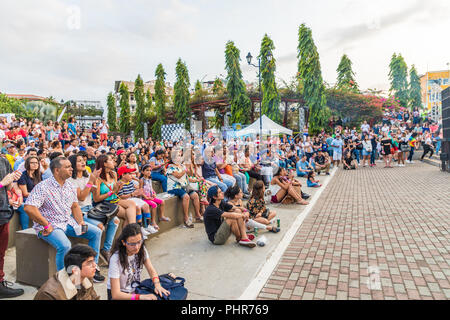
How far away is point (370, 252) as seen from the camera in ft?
18.1

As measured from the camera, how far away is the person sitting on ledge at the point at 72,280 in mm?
2707

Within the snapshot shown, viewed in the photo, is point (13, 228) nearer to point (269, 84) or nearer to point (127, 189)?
point (127, 189)

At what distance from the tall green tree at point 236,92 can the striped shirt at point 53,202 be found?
30.3m

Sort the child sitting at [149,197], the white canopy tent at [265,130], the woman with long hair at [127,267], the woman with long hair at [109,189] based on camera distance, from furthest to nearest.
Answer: the white canopy tent at [265,130]
the child sitting at [149,197]
the woman with long hair at [109,189]
the woman with long hair at [127,267]

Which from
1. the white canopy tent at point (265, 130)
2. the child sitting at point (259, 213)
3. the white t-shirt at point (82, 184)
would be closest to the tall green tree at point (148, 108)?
the white canopy tent at point (265, 130)

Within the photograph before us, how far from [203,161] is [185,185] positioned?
4.75ft

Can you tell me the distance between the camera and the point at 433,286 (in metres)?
4.23

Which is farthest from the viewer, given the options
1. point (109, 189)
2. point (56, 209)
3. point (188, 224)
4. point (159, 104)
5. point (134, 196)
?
point (159, 104)

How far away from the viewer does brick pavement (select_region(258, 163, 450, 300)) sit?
13.9ft

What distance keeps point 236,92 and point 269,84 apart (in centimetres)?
375

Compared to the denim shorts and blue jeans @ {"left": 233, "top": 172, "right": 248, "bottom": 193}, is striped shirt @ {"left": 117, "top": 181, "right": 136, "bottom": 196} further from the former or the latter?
blue jeans @ {"left": 233, "top": 172, "right": 248, "bottom": 193}

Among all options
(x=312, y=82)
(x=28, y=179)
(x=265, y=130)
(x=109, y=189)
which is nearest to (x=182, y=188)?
(x=109, y=189)

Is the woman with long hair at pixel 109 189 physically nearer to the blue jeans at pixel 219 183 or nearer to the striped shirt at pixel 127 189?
the striped shirt at pixel 127 189
